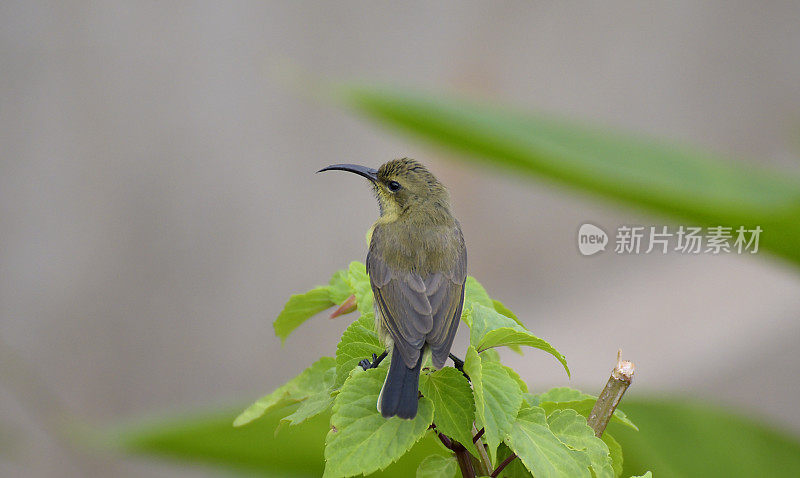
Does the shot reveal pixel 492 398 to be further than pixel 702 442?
No

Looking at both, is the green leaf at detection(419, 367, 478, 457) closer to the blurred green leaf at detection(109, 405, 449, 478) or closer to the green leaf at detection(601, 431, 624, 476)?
the green leaf at detection(601, 431, 624, 476)

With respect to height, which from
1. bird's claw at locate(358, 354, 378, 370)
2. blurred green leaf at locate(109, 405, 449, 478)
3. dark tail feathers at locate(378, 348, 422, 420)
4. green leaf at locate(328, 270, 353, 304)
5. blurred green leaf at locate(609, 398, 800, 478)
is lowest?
blurred green leaf at locate(109, 405, 449, 478)

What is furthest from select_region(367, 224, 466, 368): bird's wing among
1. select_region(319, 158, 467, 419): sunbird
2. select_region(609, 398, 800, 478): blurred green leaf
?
select_region(609, 398, 800, 478): blurred green leaf

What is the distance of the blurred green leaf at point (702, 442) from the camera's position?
3.67 ft

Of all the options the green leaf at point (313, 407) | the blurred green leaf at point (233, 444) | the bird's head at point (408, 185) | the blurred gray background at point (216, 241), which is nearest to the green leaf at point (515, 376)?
the green leaf at point (313, 407)

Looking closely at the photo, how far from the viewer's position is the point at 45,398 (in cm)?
407

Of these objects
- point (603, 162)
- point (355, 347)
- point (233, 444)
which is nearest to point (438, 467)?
point (355, 347)

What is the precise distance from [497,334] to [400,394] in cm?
8

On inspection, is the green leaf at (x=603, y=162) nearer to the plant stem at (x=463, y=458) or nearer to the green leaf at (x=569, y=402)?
the green leaf at (x=569, y=402)

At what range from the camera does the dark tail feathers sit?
0.52 meters

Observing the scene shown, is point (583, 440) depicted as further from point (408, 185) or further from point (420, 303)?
point (408, 185)

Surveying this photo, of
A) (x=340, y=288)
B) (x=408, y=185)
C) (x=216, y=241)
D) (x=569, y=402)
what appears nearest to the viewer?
(x=569, y=402)

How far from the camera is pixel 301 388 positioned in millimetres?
651

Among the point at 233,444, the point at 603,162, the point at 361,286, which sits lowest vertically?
the point at 233,444
